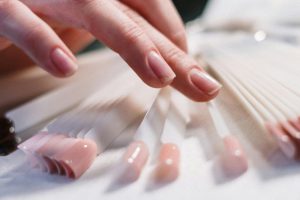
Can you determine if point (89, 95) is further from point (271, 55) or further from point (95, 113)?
point (271, 55)

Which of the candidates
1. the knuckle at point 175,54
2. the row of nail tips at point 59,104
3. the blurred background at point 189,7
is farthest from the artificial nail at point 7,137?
the blurred background at point 189,7

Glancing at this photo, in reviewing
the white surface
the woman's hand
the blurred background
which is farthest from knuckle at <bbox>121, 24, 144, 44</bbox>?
the blurred background

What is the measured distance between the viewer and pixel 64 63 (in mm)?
455

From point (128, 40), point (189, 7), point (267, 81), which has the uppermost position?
point (128, 40)

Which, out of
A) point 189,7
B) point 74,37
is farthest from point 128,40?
point 189,7

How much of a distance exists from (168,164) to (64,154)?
0.09 meters

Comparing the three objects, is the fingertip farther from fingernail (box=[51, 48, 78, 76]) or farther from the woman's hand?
fingernail (box=[51, 48, 78, 76])

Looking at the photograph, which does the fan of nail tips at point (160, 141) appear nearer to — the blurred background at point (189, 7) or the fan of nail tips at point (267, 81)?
the fan of nail tips at point (267, 81)

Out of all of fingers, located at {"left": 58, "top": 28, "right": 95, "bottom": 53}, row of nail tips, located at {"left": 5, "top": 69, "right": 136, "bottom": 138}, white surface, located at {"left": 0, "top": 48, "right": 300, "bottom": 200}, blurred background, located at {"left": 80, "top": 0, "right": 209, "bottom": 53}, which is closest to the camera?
white surface, located at {"left": 0, "top": 48, "right": 300, "bottom": 200}

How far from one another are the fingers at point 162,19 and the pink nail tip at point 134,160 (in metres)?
0.24

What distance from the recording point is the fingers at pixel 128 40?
0.45 m

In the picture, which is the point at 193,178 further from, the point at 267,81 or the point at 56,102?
the point at 56,102

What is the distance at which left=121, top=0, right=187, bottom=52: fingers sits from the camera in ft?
2.01

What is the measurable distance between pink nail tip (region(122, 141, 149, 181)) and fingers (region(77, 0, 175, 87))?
0.08m
